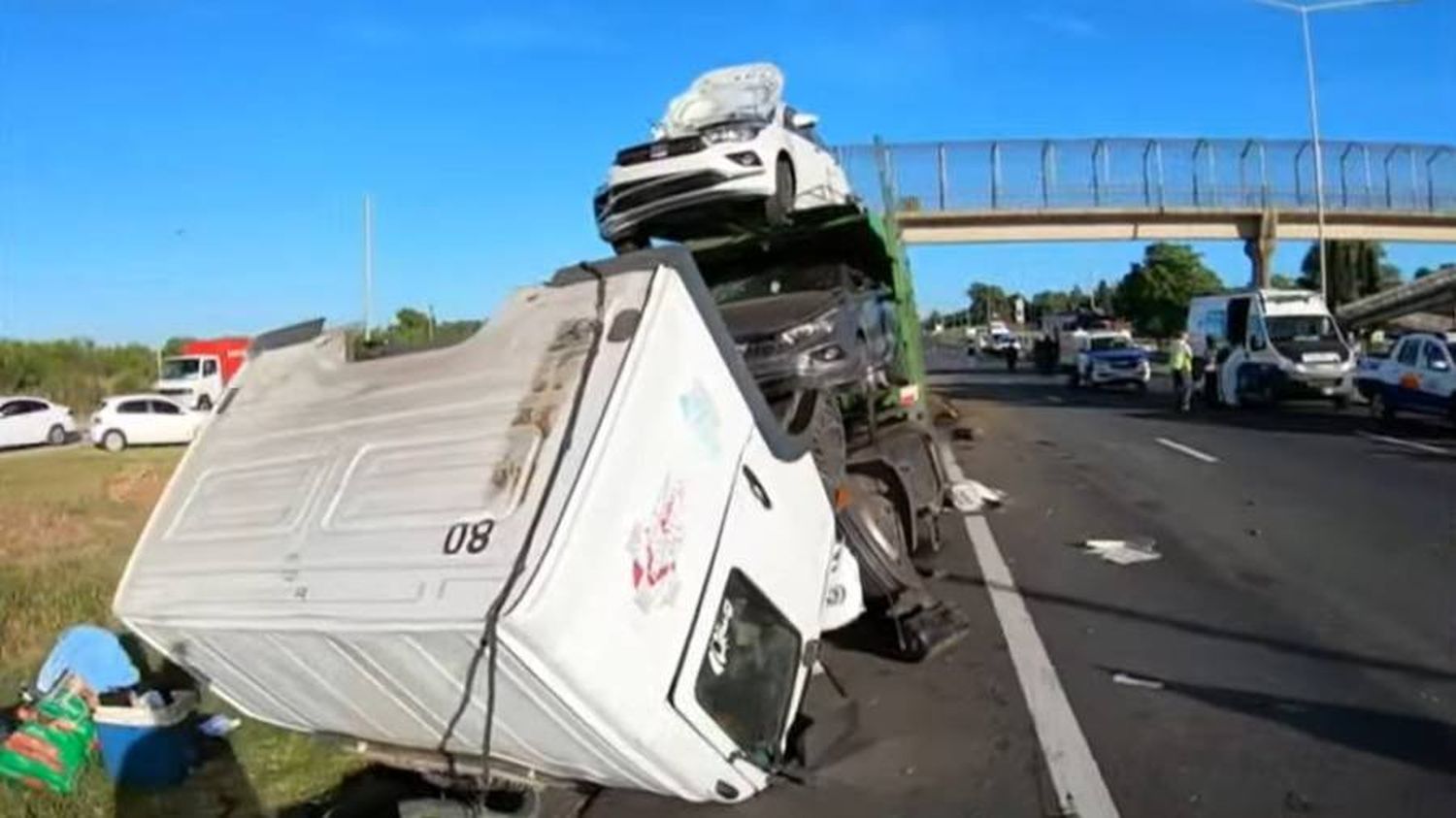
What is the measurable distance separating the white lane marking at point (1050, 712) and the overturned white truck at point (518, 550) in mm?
1211

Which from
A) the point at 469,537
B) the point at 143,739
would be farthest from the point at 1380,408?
the point at 469,537

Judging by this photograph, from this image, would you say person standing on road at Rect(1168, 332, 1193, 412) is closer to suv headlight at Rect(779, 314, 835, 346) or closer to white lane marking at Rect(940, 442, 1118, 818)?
white lane marking at Rect(940, 442, 1118, 818)

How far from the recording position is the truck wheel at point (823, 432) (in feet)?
21.2

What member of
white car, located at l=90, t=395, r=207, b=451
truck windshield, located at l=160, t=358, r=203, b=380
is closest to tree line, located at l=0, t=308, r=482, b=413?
truck windshield, located at l=160, t=358, r=203, b=380

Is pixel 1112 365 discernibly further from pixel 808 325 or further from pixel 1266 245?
pixel 808 325

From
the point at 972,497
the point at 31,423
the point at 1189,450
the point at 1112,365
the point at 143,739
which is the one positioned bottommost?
the point at 1189,450

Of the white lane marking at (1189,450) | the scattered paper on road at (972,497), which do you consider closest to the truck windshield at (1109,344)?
the white lane marking at (1189,450)

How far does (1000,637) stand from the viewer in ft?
24.6

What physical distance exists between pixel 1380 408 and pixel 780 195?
15.2m

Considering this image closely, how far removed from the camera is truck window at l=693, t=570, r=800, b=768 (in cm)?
391

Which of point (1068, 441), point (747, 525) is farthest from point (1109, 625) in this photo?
point (1068, 441)

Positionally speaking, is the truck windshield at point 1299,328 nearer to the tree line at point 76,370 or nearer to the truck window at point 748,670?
the truck window at point 748,670

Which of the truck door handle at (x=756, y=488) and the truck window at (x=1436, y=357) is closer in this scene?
the truck door handle at (x=756, y=488)

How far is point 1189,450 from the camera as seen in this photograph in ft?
59.8
